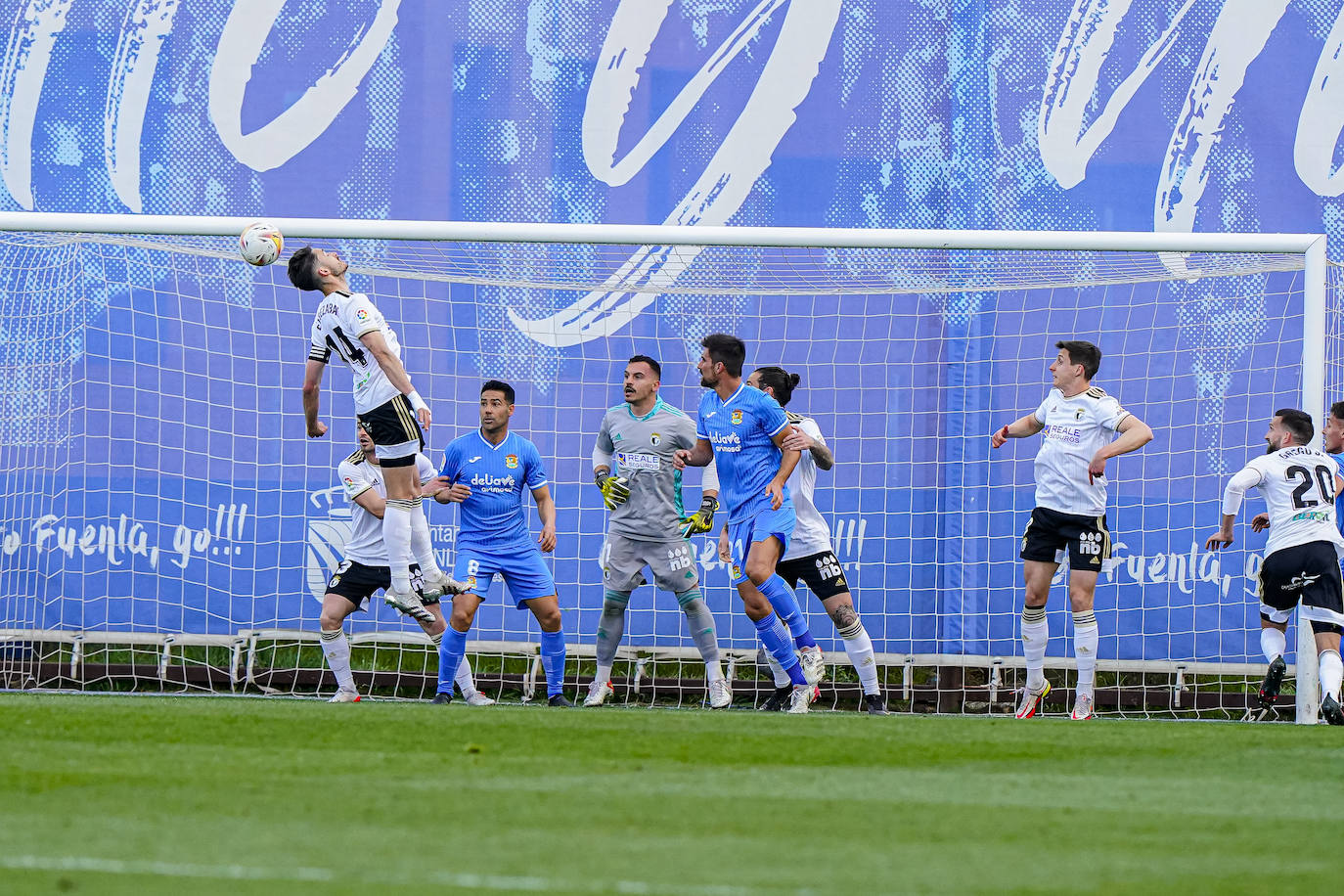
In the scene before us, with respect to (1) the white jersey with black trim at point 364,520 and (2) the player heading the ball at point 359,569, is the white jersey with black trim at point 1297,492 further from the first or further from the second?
(1) the white jersey with black trim at point 364,520

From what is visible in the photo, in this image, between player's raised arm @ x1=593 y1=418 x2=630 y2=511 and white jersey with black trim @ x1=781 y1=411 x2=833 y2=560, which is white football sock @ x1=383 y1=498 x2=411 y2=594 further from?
white jersey with black trim @ x1=781 y1=411 x2=833 y2=560

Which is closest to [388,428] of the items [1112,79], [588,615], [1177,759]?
[588,615]

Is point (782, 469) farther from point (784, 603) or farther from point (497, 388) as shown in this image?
point (497, 388)

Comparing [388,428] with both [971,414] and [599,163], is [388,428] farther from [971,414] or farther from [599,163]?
[971,414]

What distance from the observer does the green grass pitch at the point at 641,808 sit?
10.4ft

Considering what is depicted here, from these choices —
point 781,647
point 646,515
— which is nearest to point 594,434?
point 646,515

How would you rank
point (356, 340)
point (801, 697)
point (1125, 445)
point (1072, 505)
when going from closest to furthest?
point (356, 340) < point (1125, 445) < point (1072, 505) < point (801, 697)

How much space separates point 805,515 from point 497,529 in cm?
188

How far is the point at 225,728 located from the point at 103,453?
15.7 feet

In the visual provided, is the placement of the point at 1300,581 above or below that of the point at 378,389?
below

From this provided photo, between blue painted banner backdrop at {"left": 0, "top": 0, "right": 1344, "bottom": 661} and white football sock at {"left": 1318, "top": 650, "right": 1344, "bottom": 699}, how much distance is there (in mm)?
1686

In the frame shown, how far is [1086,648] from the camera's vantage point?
917cm

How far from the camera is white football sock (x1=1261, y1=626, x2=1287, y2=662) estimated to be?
8.73m

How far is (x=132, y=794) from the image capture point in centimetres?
425
